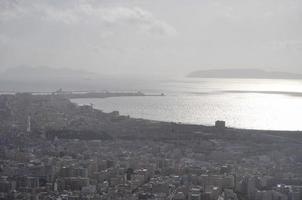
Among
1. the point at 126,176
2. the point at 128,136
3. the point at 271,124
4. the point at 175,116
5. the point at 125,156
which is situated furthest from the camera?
the point at 175,116

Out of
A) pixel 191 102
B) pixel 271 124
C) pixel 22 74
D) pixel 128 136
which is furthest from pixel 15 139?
pixel 22 74

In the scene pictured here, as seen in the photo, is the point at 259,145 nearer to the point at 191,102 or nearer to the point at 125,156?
the point at 125,156

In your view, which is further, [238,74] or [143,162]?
[238,74]

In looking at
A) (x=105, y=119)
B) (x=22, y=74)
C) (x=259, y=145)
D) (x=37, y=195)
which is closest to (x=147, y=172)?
(x=37, y=195)

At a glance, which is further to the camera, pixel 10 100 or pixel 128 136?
pixel 10 100

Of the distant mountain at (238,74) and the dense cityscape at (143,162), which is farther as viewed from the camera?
the distant mountain at (238,74)

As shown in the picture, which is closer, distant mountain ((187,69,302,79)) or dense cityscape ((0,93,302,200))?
dense cityscape ((0,93,302,200))

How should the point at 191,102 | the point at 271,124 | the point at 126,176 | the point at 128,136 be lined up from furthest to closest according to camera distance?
1. the point at 191,102
2. the point at 271,124
3. the point at 128,136
4. the point at 126,176
